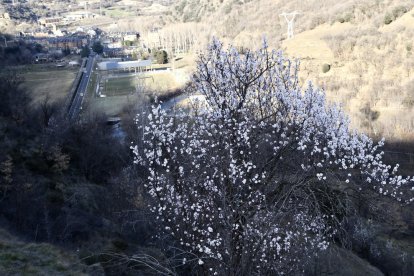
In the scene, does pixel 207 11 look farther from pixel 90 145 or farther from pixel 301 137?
pixel 301 137

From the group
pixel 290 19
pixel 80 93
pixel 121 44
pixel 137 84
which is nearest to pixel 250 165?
pixel 137 84

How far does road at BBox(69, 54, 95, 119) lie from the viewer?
24481 millimetres

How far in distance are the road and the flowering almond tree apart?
1548cm

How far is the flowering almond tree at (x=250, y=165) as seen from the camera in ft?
17.4

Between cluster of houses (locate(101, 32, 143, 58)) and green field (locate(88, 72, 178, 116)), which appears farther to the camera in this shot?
cluster of houses (locate(101, 32, 143, 58))

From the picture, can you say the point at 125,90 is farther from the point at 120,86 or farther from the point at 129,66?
the point at 129,66

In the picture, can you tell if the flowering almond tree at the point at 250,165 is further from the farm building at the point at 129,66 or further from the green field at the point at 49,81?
the farm building at the point at 129,66

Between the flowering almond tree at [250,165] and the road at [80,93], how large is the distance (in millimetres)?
15485

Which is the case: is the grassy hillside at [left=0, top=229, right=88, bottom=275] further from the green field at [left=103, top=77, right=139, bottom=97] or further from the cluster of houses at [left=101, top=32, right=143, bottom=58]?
the cluster of houses at [left=101, top=32, right=143, bottom=58]

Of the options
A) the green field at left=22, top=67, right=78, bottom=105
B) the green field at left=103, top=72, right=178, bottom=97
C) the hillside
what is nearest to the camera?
the hillside

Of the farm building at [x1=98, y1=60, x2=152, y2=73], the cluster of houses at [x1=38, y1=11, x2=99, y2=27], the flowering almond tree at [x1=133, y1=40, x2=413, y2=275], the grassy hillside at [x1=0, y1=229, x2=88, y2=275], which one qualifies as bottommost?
the farm building at [x1=98, y1=60, x2=152, y2=73]

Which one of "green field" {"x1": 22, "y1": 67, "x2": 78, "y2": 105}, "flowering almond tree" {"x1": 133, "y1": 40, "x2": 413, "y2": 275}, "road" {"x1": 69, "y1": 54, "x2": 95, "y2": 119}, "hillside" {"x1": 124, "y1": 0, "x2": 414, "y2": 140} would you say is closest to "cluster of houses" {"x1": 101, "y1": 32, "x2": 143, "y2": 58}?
"road" {"x1": 69, "y1": 54, "x2": 95, "y2": 119}

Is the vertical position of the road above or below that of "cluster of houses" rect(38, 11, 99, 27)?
below

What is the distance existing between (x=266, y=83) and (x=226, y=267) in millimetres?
2488
